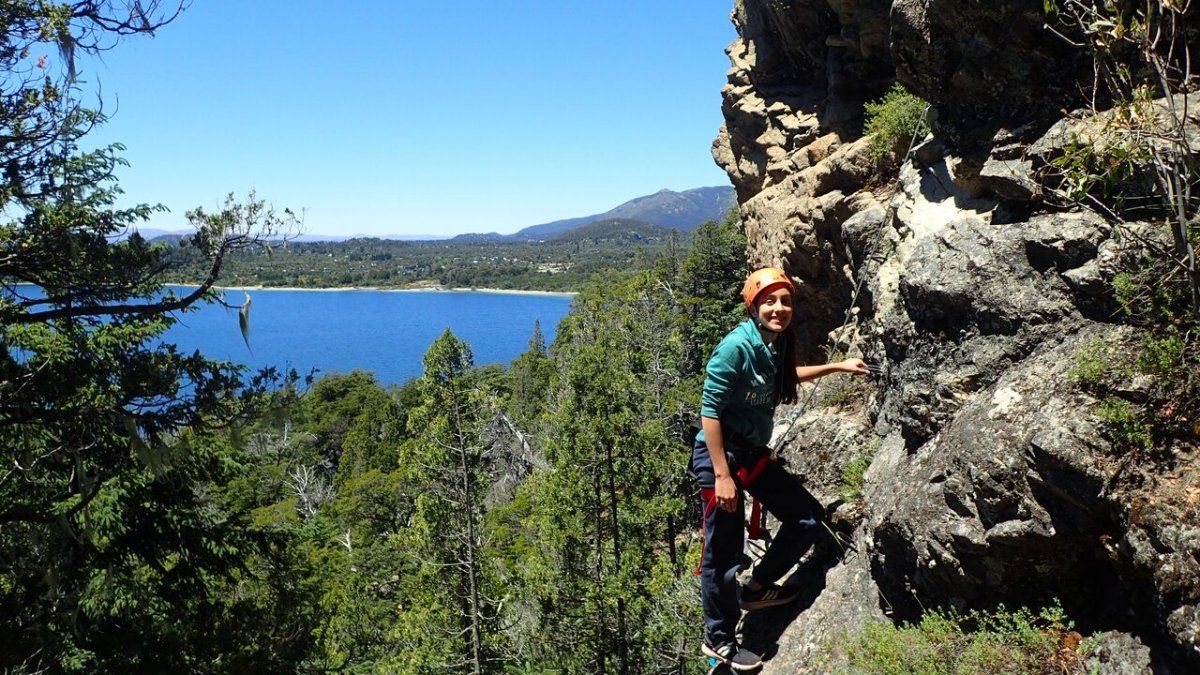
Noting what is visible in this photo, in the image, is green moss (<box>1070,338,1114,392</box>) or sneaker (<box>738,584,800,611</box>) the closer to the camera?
green moss (<box>1070,338,1114,392</box>)

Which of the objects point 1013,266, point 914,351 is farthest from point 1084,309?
point 914,351

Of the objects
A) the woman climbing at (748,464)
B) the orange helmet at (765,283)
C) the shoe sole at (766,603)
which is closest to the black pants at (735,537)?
the woman climbing at (748,464)

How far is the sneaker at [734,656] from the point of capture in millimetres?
4555

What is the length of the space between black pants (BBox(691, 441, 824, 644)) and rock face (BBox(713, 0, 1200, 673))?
39 centimetres

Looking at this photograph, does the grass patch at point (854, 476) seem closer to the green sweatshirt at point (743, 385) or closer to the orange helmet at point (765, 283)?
the green sweatshirt at point (743, 385)

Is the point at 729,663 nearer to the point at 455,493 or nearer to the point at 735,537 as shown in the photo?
the point at 735,537

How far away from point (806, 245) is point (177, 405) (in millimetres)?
8399

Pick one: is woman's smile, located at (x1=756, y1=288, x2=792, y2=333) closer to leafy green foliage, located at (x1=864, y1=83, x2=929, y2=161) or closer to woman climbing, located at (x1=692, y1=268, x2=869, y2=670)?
woman climbing, located at (x1=692, y1=268, x2=869, y2=670)

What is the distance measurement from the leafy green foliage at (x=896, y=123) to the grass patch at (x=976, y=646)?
4960 mm

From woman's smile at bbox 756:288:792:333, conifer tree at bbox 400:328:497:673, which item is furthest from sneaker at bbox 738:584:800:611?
conifer tree at bbox 400:328:497:673

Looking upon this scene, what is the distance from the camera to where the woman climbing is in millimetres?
4188

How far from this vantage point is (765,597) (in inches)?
190

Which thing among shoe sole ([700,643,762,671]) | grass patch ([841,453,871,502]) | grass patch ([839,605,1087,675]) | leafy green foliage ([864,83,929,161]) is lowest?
shoe sole ([700,643,762,671])

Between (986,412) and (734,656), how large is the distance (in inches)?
91.6
